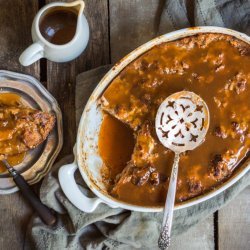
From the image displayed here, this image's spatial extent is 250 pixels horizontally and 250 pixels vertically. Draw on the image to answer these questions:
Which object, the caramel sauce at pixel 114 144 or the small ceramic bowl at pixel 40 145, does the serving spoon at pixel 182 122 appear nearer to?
the caramel sauce at pixel 114 144

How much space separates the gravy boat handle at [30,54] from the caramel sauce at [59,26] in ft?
0.28

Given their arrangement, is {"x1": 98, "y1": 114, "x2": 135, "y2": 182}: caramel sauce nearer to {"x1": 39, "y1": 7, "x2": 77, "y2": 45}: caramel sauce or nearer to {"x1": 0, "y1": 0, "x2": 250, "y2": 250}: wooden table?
{"x1": 0, "y1": 0, "x2": 250, "y2": 250}: wooden table

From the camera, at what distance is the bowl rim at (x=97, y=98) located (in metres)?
2.05

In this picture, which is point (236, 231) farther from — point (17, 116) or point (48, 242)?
point (17, 116)

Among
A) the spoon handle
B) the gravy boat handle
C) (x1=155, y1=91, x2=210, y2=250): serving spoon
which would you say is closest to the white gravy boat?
the gravy boat handle

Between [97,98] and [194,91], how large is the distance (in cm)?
36

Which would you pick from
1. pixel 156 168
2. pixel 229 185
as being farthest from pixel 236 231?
pixel 156 168

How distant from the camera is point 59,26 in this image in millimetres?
2170

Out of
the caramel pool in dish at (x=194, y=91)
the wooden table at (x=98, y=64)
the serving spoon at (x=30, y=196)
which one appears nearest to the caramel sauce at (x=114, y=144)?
the caramel pool in dish at (x=194, y=91)

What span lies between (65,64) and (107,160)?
43cm

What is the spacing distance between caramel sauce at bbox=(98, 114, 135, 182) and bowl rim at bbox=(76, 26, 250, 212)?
3.2 inches

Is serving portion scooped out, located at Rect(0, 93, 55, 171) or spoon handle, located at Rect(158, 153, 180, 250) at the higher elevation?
serving portion scooped out, located at Rect(0, 93, 55, 171)

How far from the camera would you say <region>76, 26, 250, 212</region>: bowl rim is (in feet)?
6.72

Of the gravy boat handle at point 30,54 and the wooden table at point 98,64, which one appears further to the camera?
the wooden table at point 98,64
